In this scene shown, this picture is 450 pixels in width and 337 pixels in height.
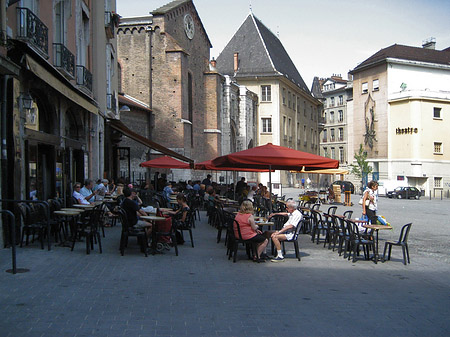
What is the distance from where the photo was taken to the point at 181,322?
5059 mm

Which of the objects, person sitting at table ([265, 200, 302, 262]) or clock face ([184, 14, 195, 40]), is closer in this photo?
person sitting at table ([265, 200, 302, 262])

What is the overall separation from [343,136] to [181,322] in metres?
71.9

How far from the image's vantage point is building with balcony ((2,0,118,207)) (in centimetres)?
965

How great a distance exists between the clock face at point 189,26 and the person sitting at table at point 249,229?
29700mm

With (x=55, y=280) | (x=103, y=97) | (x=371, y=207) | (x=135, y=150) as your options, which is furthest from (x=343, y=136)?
(x=55, y=280)

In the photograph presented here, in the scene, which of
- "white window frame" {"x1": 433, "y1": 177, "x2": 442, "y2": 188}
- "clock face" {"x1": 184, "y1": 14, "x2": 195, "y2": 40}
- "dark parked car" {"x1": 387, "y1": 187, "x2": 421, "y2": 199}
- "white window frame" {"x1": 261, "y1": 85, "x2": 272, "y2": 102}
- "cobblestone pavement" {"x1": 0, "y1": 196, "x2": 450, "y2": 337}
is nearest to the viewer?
"cobblestone pavement" {"x1": 0, "y1": 196, "x2": 450, "y2": 337}

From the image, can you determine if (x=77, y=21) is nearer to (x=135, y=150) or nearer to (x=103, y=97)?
(x=103, y=97)

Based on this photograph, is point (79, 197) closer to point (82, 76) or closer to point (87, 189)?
A: point (87, 189)

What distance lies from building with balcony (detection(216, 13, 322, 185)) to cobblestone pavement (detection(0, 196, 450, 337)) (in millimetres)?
45031

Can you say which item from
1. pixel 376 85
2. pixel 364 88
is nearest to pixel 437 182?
pixel 376 85

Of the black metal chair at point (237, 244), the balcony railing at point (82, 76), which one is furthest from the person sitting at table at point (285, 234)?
the balcony railing at point (82, 76)

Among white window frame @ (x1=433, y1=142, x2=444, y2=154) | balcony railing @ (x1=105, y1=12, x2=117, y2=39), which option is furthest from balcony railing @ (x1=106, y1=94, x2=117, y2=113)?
white window frame @ (x1=433, y1=142, x2=444, y2=154)

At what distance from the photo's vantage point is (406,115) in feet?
153

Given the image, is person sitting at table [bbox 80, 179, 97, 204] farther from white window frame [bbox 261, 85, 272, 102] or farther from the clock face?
white window frame [bbox 261, 85, 272, 102]
